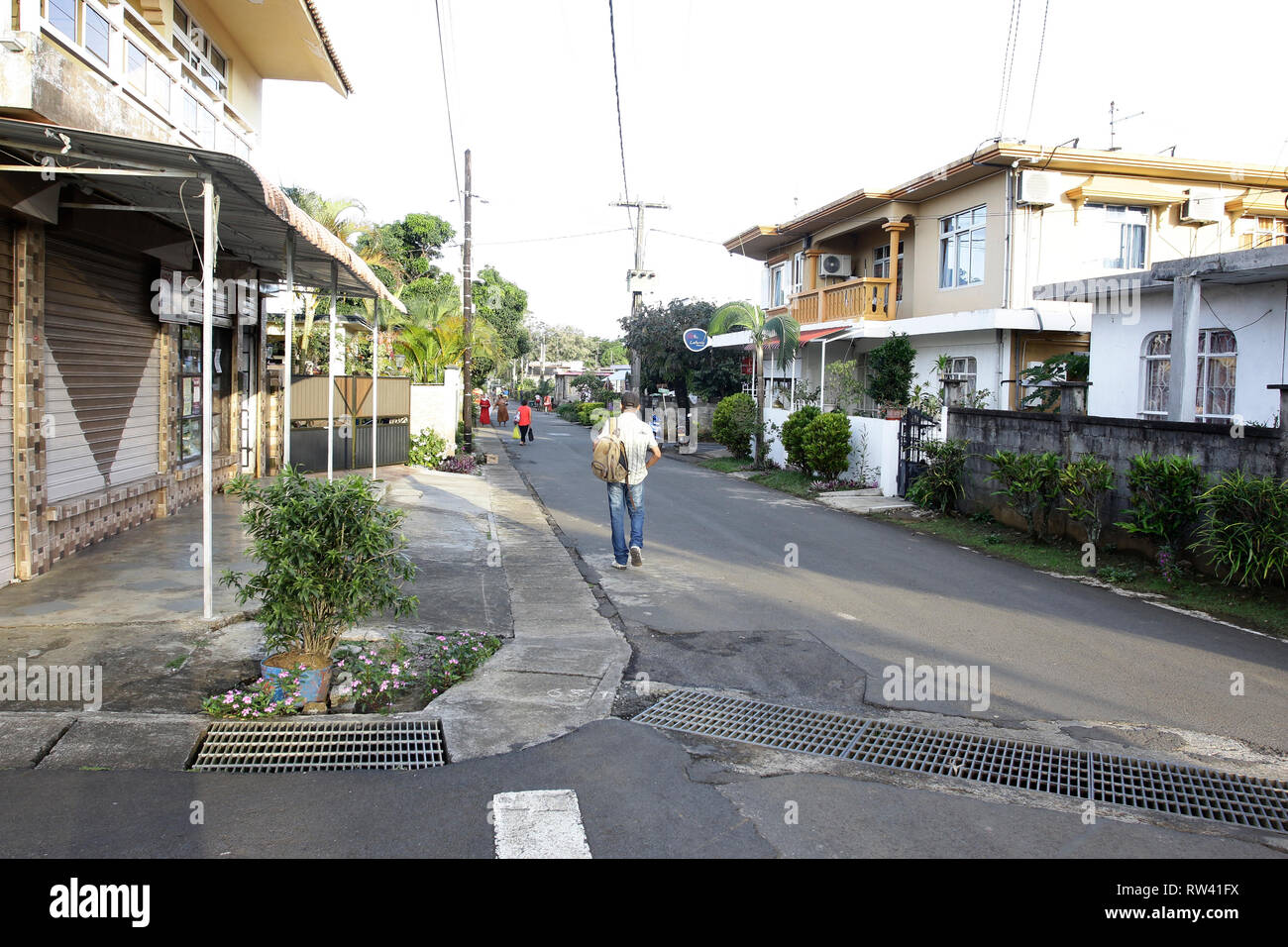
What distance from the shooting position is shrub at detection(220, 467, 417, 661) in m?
5.54

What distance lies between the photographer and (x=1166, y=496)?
10.3 m

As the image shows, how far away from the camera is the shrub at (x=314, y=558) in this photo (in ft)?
18.2

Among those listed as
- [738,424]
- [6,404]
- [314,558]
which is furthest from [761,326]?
[314,558]

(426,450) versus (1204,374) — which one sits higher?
(1204,374)

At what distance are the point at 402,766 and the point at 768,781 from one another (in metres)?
1.82

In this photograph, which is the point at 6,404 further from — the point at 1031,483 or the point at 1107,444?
the point at 1107,444

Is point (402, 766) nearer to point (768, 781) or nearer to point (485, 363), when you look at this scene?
point (768, 781)

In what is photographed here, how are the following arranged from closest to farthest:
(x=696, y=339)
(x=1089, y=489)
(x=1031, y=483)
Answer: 1. (x=1089, y=489)
2. (x=1031, y=483)
3. (x=696, y=339)

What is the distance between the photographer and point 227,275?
14.1 m

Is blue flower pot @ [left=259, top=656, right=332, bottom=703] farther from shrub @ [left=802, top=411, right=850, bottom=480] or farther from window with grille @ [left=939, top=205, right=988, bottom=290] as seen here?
window with grille @ [left=939, top=205, right=988, bottom=290]

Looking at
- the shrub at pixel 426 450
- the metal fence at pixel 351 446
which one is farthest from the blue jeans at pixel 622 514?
the shrub at pixel 426 450

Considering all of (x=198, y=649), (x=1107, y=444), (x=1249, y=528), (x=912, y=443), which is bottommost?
(x=198, y=649)

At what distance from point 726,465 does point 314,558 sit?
67.5 feet
